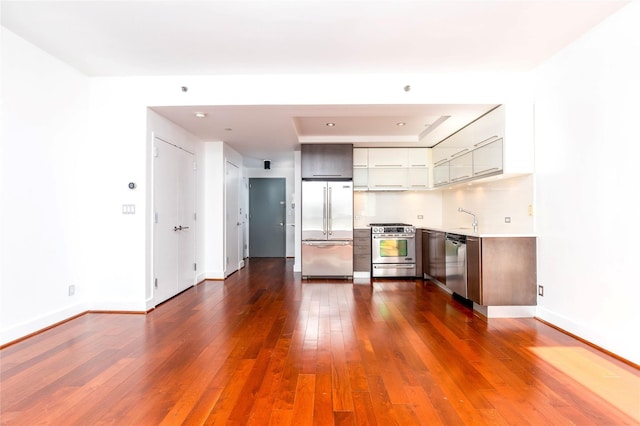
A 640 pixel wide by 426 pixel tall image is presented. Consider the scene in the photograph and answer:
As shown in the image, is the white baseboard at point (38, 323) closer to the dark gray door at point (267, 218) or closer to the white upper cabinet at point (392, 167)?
the white upper cabinet at point (392, 167)

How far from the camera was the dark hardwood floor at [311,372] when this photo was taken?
1795 mm

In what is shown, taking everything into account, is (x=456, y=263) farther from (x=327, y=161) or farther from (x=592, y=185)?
(x=327, y=161)

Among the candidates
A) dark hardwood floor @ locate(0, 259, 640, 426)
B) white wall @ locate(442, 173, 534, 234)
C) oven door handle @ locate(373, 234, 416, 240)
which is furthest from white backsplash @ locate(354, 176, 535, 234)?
dark hardwood floor @ locate(0, 259, 640, 426)

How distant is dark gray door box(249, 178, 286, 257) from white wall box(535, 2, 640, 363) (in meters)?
6.02

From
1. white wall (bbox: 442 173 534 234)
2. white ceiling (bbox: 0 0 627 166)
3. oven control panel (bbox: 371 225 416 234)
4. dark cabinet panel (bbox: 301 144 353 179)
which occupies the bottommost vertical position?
oven control panel (bbox: 371 225 416 234)

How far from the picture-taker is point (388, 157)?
5.99 metres

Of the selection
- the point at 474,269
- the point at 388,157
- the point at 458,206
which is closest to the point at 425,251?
the point at 458,206

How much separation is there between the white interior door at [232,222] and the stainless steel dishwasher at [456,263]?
3504mm

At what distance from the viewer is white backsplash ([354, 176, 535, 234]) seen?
3766 millimetres

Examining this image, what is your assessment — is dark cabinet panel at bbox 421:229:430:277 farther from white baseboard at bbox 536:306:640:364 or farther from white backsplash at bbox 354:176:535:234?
white baseboard at bbox 536:306:640:364

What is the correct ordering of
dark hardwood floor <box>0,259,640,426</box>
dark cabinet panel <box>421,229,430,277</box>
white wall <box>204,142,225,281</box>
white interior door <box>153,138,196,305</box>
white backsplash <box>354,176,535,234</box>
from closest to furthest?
dark hardwood floor <box>0,259,640,426</box> < white backsplash <box>354,176,535,234</box> < white interior door <box>153,138,196,305</box> < dark cabinet panel <box>421,229,430,277</box> < white wall <box>204,142,225,281</box>

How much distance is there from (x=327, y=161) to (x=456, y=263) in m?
2.65

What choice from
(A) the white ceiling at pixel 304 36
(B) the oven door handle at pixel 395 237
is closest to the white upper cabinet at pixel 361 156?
(B) the oven door handle at pixel 395 237

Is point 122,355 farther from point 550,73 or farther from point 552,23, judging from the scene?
point 550,73
